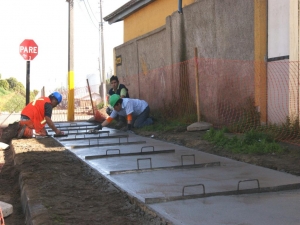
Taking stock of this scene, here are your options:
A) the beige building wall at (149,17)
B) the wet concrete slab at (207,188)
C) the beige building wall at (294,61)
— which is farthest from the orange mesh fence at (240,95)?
the beige building wall at (149,17)

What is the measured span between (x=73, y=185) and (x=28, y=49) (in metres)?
9.63

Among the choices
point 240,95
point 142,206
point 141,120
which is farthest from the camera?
point 141,120

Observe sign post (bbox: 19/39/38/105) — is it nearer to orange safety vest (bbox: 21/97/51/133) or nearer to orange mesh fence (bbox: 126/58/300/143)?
orange safety vest (bbox: 21/97/51/133)

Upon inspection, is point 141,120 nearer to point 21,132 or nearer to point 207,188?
point 21,132

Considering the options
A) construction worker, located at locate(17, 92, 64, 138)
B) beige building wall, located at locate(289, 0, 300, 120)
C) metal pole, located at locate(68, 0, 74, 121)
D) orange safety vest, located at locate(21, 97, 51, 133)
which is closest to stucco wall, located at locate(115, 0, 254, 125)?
beige building wall, located at locate(289, 0, 300, 120)

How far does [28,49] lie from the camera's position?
539 inches

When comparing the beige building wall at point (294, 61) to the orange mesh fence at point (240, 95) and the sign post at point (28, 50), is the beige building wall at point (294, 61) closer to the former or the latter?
the orange mesh fence at point (240, 95)

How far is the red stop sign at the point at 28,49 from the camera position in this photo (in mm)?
13617

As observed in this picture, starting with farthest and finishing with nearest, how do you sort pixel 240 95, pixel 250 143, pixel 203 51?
pixel 203 51
pixel 240 95
pixel 250 143

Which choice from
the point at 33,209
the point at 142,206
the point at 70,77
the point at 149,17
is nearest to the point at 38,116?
the point at 33,209

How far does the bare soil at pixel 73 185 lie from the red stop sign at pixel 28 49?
5.79 meters

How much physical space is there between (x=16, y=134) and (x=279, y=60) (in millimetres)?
6306

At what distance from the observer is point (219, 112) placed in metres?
9.95

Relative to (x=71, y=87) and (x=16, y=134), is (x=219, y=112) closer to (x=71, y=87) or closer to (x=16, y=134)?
(x=16, y=134)
